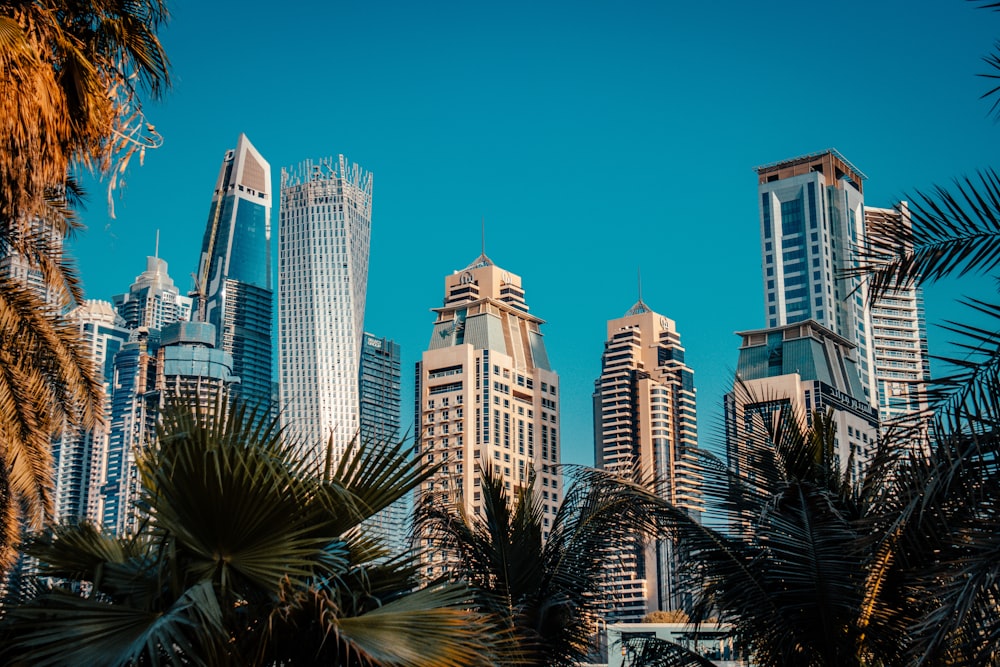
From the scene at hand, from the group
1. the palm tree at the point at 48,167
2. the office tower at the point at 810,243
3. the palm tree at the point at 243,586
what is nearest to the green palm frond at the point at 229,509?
the palm tree at the point at 243,586

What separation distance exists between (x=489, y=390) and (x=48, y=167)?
144026 mm

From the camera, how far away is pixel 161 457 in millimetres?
7824

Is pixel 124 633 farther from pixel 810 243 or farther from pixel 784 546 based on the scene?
pixel 810 243

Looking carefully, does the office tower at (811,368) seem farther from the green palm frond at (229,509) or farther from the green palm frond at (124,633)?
the green palm frond at (124,633)

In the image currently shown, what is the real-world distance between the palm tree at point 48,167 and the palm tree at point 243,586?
7.83 ft

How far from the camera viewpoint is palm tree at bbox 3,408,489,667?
23.3ft

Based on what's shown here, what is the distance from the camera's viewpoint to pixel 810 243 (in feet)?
537

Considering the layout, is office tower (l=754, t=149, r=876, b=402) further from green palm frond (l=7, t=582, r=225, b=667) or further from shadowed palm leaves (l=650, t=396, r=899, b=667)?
green palm frond (l=7, t=582, r=225, b=667)

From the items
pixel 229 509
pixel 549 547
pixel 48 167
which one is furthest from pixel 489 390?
pixel 229 509

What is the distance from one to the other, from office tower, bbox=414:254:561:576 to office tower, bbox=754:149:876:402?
3175 cm

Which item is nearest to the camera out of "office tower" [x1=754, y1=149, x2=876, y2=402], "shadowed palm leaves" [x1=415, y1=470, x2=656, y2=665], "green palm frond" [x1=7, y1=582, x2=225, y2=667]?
"green palm frond" [x1=7, y1=582, x2=225, y2=667]

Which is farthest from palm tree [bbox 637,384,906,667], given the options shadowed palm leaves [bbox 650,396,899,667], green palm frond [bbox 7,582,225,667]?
green palm frond [bbox 7,582,225,667]

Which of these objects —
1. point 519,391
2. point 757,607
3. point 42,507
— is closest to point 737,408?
point 757,607

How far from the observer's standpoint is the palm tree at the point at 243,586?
7113 mm
